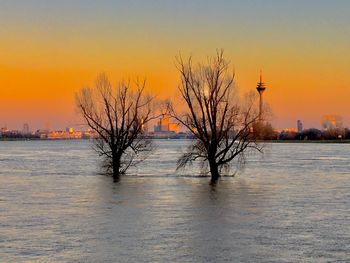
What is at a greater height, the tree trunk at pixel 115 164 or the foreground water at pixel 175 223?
the tree trunk at pixel 115 164

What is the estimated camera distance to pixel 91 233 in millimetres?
17766

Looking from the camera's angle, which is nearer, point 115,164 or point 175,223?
point 175,223

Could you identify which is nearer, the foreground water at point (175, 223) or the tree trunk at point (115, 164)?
the foreground water at point (175, 223)

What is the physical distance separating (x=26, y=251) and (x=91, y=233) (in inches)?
116

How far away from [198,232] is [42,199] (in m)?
12.0

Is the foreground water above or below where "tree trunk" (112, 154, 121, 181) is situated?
below

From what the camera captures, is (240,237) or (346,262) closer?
(346,262)

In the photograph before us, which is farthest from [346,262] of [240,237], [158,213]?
[158,213]

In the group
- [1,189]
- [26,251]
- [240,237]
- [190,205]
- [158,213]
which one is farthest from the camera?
[1,189]

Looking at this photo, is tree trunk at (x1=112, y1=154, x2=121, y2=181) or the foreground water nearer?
the foreground water

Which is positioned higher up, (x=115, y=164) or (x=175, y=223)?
(x=115, y=164)

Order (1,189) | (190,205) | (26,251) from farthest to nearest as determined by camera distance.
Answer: (1,189) → (190,205) → (26,251)

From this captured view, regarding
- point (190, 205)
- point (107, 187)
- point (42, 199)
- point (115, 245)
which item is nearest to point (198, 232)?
point (115, 245)

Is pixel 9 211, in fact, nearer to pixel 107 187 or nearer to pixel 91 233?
pixel 91 233
